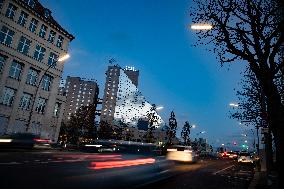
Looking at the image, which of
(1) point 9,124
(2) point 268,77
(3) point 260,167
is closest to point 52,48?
(1) point 9,124

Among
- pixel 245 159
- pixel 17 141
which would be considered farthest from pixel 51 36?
pixel 245 159

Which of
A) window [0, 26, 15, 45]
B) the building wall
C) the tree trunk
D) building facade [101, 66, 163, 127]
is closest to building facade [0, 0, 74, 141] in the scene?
window [0, 26, 15, 45]

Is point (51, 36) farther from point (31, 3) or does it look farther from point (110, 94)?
point (110, 94)

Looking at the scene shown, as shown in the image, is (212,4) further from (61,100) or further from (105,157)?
(61,100)

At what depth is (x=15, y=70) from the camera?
41875 mm

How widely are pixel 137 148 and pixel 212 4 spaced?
25.3ft

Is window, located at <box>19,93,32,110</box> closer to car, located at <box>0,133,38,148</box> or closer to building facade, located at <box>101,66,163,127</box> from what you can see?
car, located at <box>0,133,38,148</box>

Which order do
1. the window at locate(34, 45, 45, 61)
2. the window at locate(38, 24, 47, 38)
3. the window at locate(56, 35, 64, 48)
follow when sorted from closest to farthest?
1. the window at locate(34, 45, 45, 61)
2. the window at locate(38, 24, 47, 38)
3. the window at locate(56, 35, 64, 48)

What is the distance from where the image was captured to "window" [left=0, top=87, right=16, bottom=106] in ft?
130

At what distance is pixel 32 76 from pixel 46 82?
3099mm

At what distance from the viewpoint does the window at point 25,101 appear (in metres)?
42.6

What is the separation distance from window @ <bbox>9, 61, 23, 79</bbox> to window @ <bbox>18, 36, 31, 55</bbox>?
198 centimetres

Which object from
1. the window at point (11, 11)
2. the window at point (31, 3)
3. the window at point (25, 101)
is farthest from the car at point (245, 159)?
the window at point (31, 3)

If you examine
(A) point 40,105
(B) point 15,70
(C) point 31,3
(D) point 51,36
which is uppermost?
(C) point 31,3
